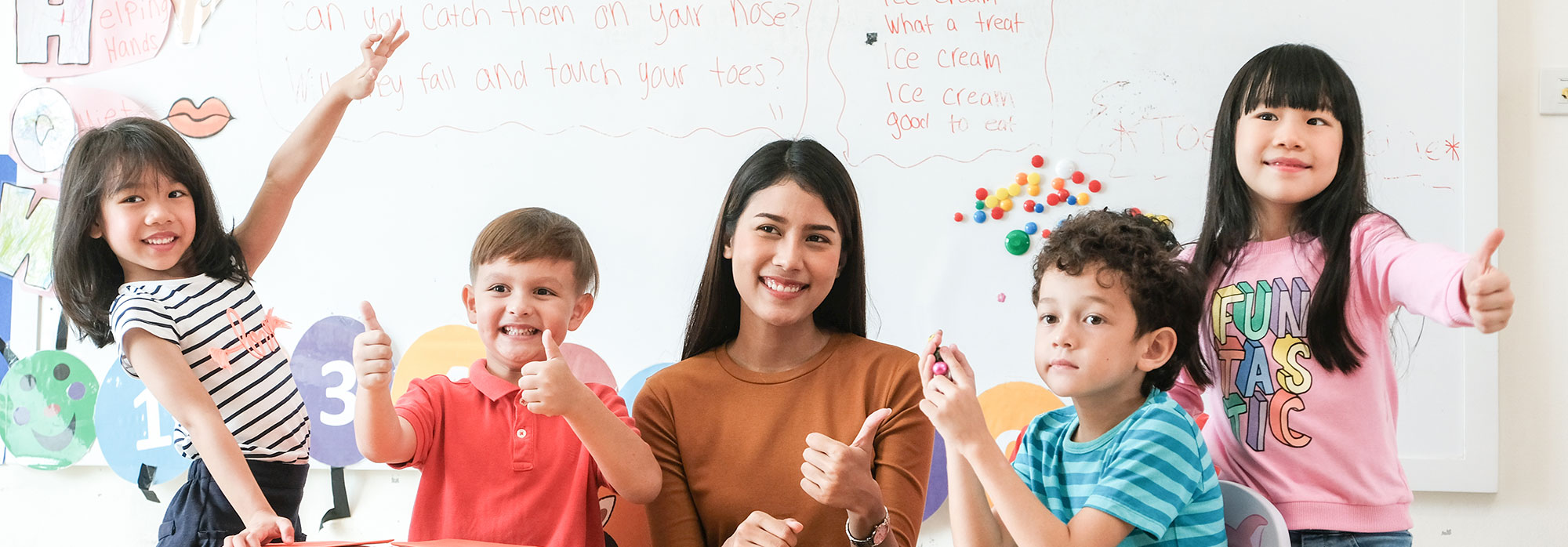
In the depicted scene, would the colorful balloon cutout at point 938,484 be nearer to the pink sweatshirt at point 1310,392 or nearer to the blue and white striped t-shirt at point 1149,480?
the pink sweatshirt at point 1310,392


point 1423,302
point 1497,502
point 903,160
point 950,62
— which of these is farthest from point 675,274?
point 1497,502

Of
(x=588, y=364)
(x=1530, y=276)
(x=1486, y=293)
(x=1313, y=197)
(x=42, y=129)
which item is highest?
(x=42, y=129)

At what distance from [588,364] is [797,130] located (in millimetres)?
705

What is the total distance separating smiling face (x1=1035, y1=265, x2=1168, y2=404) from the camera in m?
1.07

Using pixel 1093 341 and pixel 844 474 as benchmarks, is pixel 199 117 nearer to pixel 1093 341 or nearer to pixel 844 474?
pixel 844 474

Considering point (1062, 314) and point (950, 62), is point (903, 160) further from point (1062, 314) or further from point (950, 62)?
point (1062, 314)

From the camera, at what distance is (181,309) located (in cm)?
147

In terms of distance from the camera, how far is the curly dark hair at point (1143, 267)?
109cm

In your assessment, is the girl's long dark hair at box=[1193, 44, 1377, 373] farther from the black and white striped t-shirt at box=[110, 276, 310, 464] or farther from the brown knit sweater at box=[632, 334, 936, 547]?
the black and white striped t-shirt at box=[110, 276, 310, 464]

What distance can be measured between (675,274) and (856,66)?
611 mm

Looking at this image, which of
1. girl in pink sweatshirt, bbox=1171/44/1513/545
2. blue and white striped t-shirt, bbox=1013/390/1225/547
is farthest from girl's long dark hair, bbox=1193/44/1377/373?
blue and white striped t-shirt, bbox=1013/390/1225/547

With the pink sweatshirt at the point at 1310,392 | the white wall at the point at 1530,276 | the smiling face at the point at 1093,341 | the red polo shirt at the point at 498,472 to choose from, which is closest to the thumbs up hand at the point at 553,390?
the red polo shirt at the point at 498,472

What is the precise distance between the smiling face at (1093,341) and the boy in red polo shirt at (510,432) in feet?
1.65

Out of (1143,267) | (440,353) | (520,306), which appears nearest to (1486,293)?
(1143,267)
